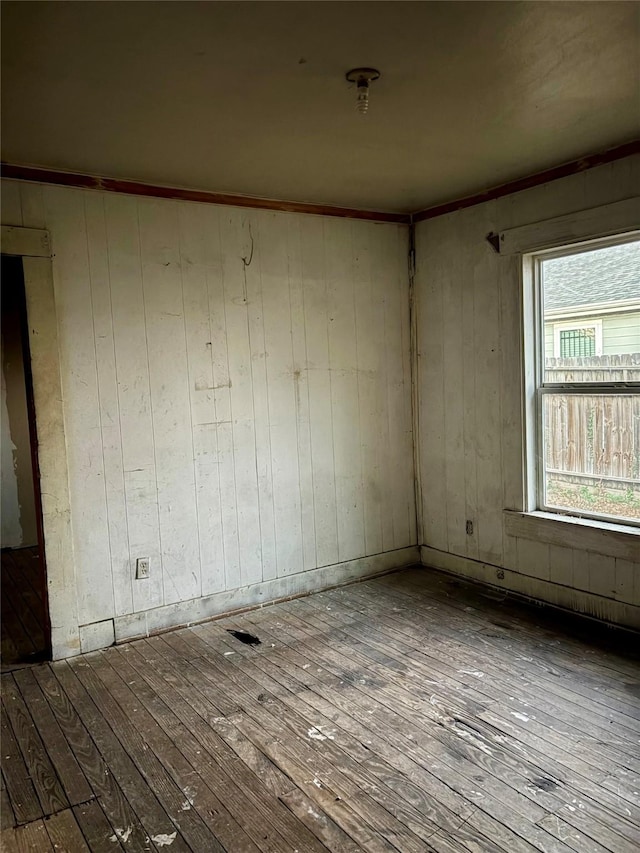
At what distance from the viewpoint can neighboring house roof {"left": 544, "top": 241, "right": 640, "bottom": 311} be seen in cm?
342

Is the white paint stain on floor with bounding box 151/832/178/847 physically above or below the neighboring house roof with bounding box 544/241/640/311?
below

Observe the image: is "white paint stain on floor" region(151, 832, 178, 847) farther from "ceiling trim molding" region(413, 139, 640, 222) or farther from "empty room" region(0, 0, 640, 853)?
"ceiling trim molding" region(413, 139, 640, 222)

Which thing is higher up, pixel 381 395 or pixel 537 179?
pixel 537 179

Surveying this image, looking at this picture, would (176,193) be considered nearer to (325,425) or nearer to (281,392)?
(281,392)

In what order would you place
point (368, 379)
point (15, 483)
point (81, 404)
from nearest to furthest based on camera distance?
point (81, 404)
point (368, 379)
point (15, 483)

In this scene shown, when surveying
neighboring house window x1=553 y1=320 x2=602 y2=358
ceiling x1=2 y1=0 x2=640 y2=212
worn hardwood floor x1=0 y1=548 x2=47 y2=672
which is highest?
ceiling x1=2 y1=0 x2=640 y2=212

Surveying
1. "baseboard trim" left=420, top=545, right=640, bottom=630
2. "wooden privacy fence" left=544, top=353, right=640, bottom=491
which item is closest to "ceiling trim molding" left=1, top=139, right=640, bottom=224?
"wooden privacy fence" left=544, top=353, right=640, bottom=491

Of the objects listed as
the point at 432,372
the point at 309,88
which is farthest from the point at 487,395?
the point at 309,88

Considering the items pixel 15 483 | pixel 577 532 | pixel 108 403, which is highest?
pixel 108 403

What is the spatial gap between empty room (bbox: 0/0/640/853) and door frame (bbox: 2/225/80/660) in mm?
15

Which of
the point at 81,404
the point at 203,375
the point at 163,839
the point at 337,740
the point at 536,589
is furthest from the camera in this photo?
the point at 536,589

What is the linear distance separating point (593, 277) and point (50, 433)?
314 cm

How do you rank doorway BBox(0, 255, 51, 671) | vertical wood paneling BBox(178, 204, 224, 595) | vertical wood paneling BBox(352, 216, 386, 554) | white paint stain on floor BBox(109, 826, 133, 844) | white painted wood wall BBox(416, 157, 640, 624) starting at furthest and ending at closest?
doorway BBox(0, 255, 51, 671), vertical wood paneling BBox(352, 216, 386, 554), vertical wood paneling BBox(178, 204, 224, 595), white painted wood wall BBox(416, 157, 640, 624), white paint stain on floor BBox(109, 826, 133, 844)

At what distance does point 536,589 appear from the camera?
3965 millimetres
